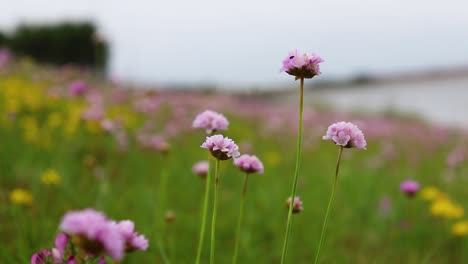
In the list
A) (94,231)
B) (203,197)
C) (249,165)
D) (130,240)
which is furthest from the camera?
(203,197)

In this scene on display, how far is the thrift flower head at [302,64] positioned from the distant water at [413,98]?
1053 centimetres

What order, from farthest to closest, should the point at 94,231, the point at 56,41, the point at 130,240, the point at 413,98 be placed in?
the point at 413,98 → the point at 56,41 → the point at 130,240 → the point at 94,231

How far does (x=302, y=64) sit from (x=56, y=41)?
1377cm

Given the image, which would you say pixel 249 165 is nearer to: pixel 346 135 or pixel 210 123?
pixel 210 123

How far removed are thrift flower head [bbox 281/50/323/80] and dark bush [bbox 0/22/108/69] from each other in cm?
1323

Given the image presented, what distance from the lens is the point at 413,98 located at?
1386 centimetres

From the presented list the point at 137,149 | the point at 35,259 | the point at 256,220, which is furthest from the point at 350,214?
the point at 35,259

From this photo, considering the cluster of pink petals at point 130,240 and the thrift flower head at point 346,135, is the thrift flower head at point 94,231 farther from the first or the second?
the thrift flower head at point 346,135

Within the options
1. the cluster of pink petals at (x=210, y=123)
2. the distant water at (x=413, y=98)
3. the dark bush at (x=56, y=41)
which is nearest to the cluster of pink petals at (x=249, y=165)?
the cluster of pink petals at (x=210, y=123)

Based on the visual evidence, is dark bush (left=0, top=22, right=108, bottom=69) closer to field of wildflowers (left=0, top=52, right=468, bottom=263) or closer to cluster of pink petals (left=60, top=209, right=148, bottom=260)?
field of wildflowers (left=0, top=52, right=468, bottom=263)

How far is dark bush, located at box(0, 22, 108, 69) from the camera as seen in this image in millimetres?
13422

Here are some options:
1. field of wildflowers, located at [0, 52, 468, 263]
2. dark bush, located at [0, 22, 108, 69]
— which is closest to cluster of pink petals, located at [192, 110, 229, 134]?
field of wildflowers, located at [0, 52, 468, 263]

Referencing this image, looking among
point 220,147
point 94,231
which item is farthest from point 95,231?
point 220,147

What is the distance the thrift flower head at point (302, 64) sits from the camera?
3.09ft
